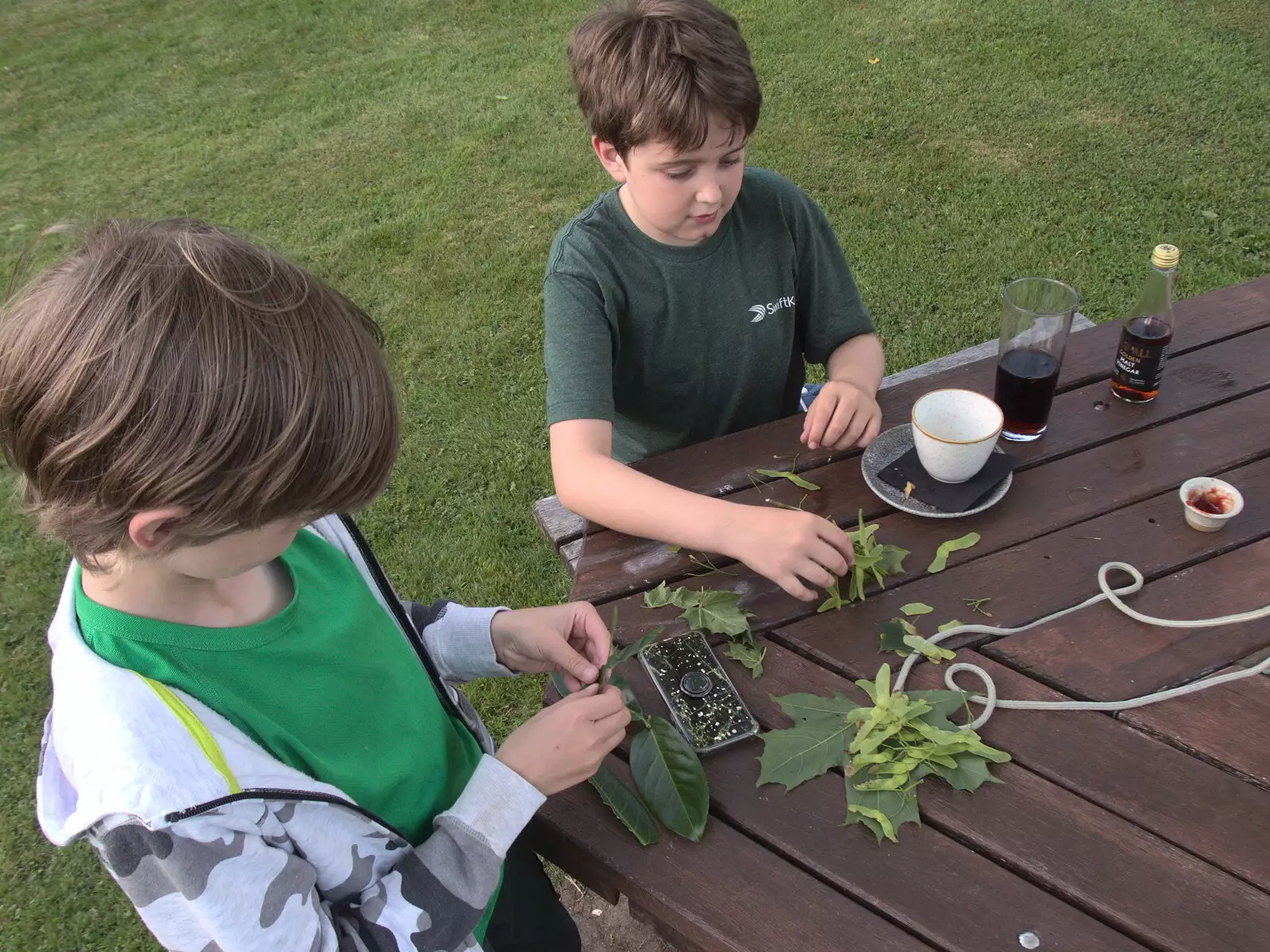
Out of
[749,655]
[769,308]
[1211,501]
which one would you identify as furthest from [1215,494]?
[769,308]

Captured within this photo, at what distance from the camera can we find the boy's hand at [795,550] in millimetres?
1426

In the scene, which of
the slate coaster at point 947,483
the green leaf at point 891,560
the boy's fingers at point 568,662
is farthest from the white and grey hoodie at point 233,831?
the slate coaster at point 947,483

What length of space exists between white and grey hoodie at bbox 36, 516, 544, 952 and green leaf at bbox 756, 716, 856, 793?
31cm

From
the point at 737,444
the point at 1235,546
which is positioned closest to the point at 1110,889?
the point at 1235,546

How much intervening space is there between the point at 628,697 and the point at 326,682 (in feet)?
1.35

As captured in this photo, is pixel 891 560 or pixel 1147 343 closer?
pixel 891 560

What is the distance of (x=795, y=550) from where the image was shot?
1438 mm

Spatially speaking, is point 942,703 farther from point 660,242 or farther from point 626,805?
point 660,242

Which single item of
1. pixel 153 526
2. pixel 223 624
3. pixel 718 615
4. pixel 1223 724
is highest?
pixel 153 526

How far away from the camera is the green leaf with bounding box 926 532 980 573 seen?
147cm

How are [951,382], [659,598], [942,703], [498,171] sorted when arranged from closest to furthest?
[942,703], [659,598], [951,382], [498,171]

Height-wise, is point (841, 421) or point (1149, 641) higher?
point (841, 421)

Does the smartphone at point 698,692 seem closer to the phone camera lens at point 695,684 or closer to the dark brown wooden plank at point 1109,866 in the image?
the phone camera lens at point 695,684

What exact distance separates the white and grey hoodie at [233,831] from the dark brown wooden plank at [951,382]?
691mm
